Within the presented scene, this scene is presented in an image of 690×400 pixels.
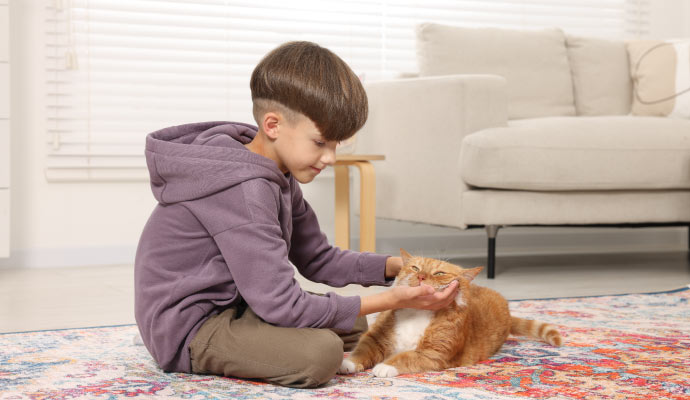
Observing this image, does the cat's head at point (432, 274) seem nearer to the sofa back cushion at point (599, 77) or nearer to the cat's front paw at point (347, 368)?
the cat's front paw at point (347, 368)

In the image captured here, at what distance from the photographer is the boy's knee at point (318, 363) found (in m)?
1.23

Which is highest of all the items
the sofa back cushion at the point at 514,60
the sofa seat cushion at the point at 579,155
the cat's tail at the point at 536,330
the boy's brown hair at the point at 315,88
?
the sofa back cushion at the point at 514,60

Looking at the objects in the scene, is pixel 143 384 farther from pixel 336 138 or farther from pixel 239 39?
pixel 239 39

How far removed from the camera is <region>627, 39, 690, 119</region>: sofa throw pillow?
10.5ft

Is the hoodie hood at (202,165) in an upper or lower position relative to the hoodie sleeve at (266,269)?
upper

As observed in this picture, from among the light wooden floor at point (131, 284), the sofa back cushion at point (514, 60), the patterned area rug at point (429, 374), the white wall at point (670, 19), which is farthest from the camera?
the white wall at point (670, 19)

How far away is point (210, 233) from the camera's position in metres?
1.28

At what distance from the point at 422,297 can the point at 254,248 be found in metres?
0.29

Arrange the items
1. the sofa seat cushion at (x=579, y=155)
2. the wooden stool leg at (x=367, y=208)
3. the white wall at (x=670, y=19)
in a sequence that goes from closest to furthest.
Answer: the sofa seat cushion at (x=579, y=155)
the wooden stool leg at (x=367, y=208)
the white wall at (x=670, y=19)

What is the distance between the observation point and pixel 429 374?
1343 mm

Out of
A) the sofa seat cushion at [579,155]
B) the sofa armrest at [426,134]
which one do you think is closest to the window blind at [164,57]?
the sofa armrest at [426,134]

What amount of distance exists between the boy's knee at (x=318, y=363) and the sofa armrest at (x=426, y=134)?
1488 millimetres

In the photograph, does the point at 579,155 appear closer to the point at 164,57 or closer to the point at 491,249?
the point at 491,249

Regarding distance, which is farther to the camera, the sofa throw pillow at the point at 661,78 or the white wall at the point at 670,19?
the white wall at the point at 670,19
